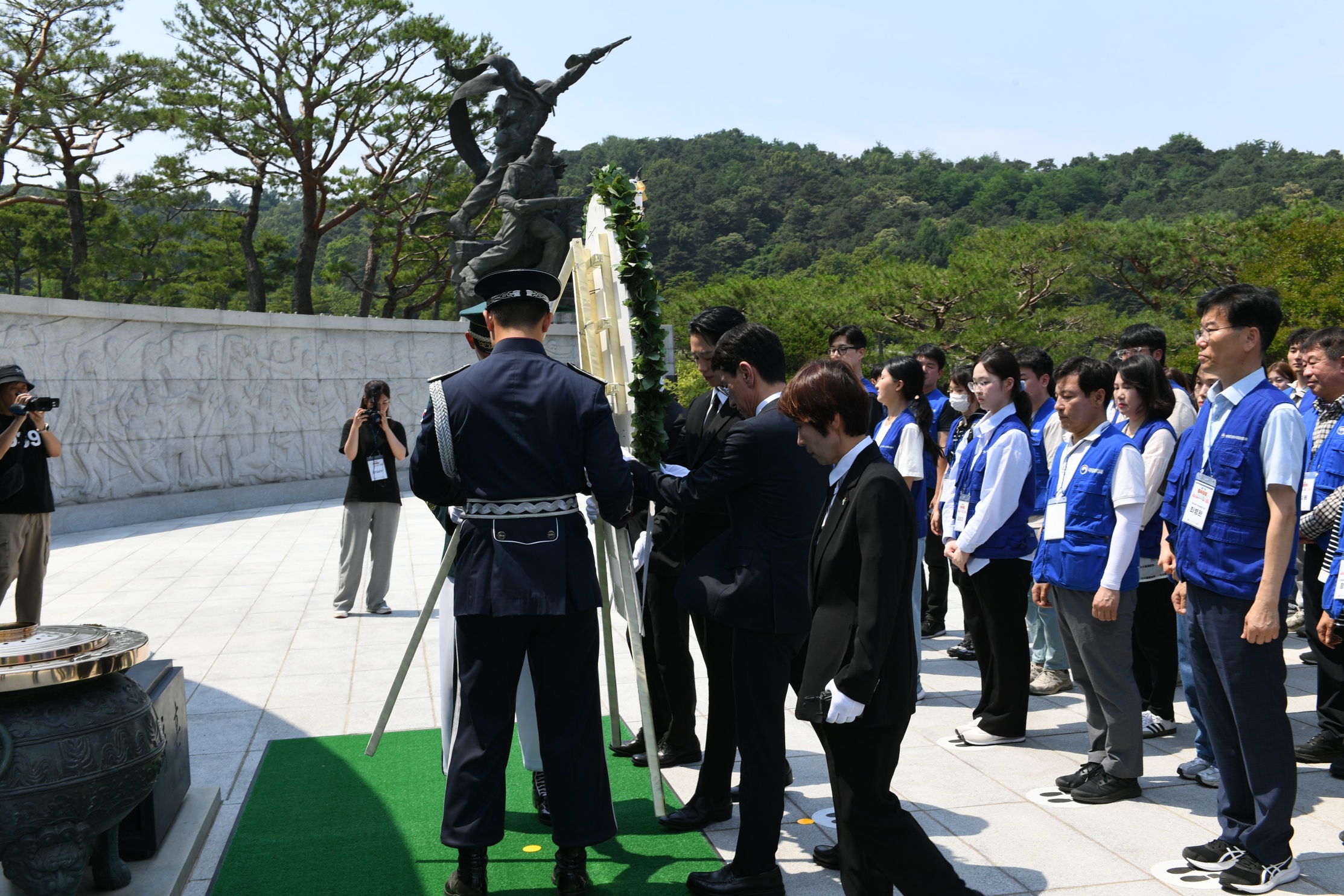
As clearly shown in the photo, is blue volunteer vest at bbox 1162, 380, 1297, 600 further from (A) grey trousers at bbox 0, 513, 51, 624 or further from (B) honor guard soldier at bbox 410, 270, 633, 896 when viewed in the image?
(A) grey trousers at bbox 0, 513, 51, 624

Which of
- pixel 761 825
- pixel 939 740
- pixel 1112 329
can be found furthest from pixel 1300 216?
pixel 761 825

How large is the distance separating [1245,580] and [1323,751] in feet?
5.75

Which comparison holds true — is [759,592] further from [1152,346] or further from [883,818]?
[1152,346]

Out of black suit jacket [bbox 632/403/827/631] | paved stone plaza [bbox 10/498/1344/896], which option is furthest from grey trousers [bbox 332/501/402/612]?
black suit jacket [bbox 632/403/827/631]

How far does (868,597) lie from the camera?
2.42 meters

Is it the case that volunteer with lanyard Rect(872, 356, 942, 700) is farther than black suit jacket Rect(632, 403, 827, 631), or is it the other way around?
volunteer with lanyard Rect(872, 356, 942, 700)

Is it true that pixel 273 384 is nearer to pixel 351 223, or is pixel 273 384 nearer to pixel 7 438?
pixel 7 438

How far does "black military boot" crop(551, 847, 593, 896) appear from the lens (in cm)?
310

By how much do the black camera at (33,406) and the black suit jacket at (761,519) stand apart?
4420 millimetres

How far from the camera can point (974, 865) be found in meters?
3.20

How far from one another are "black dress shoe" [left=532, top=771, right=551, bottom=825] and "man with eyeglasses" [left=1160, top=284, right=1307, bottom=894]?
217cm

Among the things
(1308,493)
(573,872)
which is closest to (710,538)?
(573,872)

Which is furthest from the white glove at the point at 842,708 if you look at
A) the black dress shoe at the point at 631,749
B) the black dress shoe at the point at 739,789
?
the black dress shoe at the point at 631,749

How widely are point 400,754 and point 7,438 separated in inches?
124
